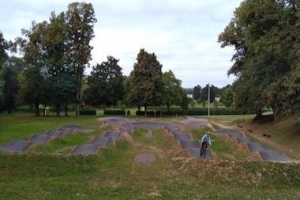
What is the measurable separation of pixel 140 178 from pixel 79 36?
181 feet

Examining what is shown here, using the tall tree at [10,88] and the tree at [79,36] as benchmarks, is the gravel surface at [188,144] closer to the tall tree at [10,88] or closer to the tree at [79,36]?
the tree at [79,36]

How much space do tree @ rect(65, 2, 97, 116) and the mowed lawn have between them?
4746 centimetres

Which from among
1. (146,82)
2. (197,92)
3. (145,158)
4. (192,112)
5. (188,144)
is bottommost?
(145,158)

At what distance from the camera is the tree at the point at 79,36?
7312 centimetres

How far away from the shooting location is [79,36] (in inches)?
2936

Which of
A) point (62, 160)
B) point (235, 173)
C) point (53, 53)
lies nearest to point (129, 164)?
point (62, 160)

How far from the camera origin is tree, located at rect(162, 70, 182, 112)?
91.2 m

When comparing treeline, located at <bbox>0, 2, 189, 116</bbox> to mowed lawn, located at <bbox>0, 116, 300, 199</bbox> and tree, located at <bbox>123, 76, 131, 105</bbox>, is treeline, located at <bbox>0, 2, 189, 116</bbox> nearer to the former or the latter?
tree, located at <bbox>123, 76, 131, 105</bbox>

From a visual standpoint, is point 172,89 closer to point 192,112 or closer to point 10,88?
point 192,112

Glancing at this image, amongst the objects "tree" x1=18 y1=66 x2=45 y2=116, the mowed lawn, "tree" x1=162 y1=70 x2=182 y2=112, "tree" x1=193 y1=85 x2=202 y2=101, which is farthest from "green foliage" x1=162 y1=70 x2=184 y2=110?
"tree" x1=193 y1=85 x2=202 y2=101

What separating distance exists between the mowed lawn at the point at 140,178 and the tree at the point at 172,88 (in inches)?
2511

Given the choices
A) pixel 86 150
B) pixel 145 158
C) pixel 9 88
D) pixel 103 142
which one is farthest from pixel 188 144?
pixel 9 88

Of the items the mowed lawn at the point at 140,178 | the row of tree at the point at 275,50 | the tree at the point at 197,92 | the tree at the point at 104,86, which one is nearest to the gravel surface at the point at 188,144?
the mowed lawn at the point at 140,178

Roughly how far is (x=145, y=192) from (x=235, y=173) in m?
5.58
